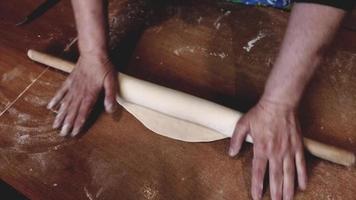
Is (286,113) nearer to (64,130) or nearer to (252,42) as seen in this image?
(252,42)

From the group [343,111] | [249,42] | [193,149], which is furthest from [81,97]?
[343,111]

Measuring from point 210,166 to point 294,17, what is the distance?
1.52 ft

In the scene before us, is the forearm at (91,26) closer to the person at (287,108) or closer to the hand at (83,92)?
the hand at (83,92)

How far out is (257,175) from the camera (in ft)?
3.19

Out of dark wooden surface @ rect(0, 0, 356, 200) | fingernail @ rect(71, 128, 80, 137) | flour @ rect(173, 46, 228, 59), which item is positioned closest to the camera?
dark wooden surface @ rect(0, 0, 356, 200)

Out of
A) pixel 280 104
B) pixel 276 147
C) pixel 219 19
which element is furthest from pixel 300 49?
pixel 219 19

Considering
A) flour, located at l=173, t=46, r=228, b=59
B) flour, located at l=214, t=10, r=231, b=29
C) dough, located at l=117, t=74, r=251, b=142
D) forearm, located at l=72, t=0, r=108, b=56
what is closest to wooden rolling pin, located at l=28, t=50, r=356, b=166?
dough, located at l=117, t=74, r=251, b=142

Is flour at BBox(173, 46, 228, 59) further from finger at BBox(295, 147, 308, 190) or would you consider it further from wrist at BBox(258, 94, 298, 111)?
finger at BBox(295, 147, 308, 190)

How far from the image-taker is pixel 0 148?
1.13m

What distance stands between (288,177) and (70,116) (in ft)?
2.25

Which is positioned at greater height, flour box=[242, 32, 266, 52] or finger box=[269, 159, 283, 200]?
flour box=[242, 32, 266, 52]

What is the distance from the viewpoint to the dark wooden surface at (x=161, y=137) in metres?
1.00

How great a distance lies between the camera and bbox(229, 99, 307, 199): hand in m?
0.96

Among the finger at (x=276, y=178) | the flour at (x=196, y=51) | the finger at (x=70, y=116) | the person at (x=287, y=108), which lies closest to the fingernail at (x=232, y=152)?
the person at (x=287, y=108)
